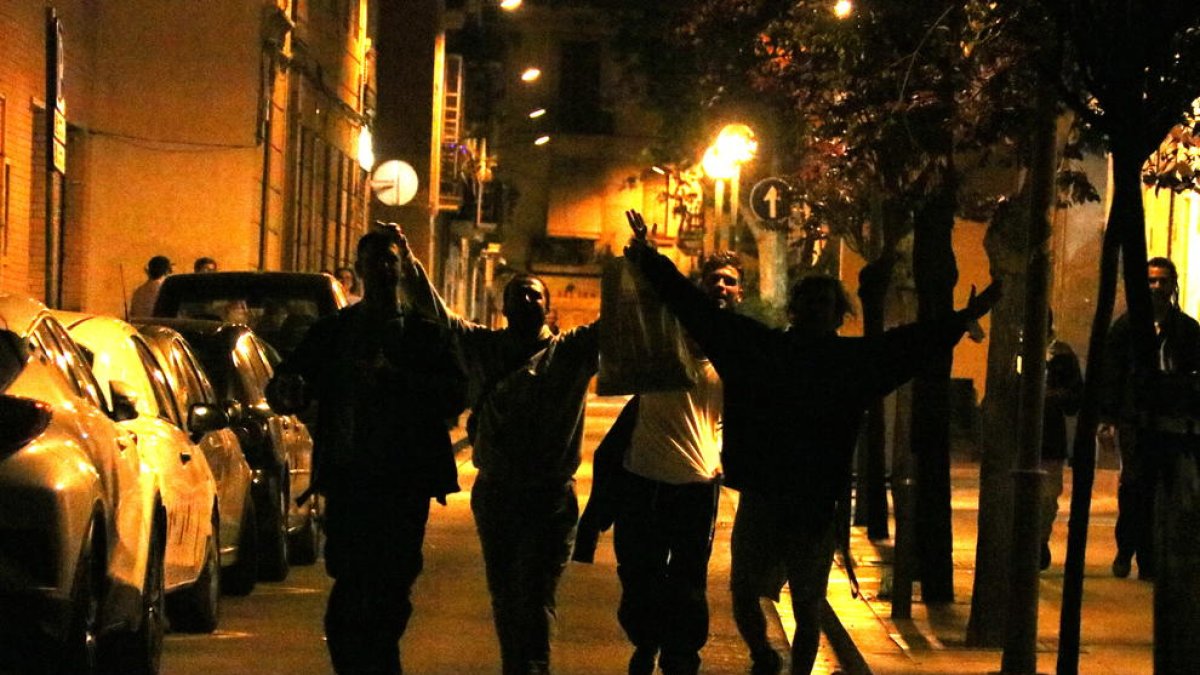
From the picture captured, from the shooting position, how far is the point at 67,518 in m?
7.73

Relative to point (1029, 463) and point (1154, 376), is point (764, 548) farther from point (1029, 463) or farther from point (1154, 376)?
point (1154, 376)

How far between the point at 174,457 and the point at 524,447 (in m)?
2.42

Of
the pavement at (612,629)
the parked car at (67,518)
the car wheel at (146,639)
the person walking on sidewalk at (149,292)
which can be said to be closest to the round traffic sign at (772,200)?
the person walking on sidewalk at (149,292)

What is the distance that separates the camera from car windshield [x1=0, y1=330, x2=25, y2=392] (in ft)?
26.3

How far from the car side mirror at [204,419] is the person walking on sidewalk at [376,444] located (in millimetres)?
2434

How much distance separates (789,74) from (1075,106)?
7687 mm

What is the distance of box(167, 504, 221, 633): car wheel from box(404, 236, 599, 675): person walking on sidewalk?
2800 millimetres

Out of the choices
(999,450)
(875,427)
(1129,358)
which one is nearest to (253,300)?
Answer: (875,427)

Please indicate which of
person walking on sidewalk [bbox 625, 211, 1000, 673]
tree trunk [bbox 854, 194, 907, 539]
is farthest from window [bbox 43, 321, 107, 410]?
tree trunk [bbox 854, 194, 907, 539]

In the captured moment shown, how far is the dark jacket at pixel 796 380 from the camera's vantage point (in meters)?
8.54

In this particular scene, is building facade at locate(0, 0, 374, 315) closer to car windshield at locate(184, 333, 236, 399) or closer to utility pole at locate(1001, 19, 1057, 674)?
car windshield at locate(184, 333, 236, 399)

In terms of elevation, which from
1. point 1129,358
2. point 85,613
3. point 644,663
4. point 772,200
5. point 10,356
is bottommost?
point 644,663

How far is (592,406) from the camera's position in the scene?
52.8 meters

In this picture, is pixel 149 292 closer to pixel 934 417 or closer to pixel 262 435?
pixel 262 435
